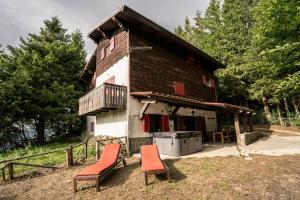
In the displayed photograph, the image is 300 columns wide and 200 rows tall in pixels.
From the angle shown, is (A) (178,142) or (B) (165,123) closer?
(A) (178,142)

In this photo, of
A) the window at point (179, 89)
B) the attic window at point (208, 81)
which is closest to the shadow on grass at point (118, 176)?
the window at point (179, 89)

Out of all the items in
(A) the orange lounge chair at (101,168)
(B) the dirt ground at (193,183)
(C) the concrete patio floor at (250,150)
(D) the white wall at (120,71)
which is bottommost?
(B) the dirt ground at (193,183)

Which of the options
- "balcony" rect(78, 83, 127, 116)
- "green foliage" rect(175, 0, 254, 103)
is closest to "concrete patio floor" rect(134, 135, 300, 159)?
"balcony" rect(78, 83, 127, 116)

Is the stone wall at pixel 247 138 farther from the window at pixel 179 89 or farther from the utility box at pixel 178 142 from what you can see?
the window at pixel 179 89

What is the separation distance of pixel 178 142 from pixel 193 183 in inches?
143

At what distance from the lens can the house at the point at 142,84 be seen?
10422 mm

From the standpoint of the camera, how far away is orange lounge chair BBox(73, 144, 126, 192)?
5422 mm

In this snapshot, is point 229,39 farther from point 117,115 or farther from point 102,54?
point 117,115

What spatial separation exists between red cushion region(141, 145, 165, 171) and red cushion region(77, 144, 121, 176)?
1.15 metres

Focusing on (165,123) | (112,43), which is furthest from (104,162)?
(112,43)

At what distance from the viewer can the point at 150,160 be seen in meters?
6.51

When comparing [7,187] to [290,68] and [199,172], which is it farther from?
[290,68]

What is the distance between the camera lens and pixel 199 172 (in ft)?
20.2

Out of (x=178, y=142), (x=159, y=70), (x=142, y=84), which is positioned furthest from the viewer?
(x=159, y=70)
